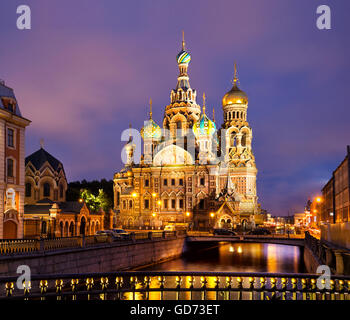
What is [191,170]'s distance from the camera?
72.9 m

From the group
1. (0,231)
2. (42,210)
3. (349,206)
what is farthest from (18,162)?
(349,206)

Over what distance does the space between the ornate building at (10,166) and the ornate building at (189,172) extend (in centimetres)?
3897

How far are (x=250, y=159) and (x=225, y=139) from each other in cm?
742

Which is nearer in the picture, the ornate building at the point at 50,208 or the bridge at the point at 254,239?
the ornate building at the point at 50,208

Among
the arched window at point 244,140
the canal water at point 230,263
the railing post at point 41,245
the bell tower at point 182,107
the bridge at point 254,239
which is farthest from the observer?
the arched window at point 244,140

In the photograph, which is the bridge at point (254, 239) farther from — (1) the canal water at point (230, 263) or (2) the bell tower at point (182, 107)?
(2) the bell tower at point (182, 107)

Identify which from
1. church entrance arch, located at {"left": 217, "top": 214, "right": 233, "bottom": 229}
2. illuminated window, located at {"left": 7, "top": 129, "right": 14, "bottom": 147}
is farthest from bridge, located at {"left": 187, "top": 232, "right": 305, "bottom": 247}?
illuminated window, located at {"left": 7, "top": 129, "right": 14, "bottom": 147}

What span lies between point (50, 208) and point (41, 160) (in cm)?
1780

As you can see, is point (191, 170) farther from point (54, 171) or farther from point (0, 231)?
point (0, 231)

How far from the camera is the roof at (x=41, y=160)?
5980 centimetres

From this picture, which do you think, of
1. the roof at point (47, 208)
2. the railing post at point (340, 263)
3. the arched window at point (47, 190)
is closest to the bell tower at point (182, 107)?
the arched window at point (47, 190)

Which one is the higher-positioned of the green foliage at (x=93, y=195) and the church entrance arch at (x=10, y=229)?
the green foliage at (x=93, y=195)

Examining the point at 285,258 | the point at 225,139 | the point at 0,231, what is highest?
the point at 225,139

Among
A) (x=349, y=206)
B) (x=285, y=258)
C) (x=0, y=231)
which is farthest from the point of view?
(x=285, y=258)
